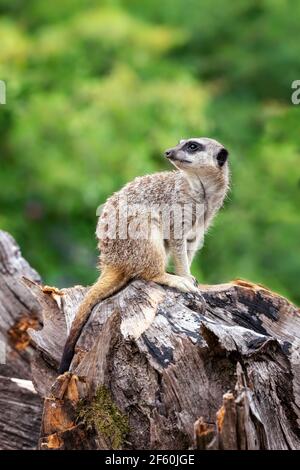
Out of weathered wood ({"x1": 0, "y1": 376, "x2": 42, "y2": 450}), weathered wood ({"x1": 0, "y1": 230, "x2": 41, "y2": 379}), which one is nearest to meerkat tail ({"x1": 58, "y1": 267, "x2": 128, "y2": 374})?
weathered wood ({"x1": 0, "y1": 376, "x2": 42, "y2": 450})

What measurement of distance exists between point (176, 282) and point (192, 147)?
109 cm

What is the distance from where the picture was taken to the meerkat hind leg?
20.0 feet

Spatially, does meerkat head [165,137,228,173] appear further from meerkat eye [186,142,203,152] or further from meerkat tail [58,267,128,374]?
meerkat tail [58,267,128,374]

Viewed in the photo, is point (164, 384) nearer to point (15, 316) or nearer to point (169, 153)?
point (169, 153)

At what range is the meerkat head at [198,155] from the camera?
6.79m

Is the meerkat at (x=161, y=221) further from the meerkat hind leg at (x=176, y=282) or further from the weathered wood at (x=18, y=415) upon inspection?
the weathered wood at (x=18, y=415)

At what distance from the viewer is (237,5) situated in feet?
69.3

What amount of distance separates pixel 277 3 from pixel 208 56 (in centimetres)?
172

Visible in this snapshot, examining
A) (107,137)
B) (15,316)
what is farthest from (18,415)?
(107,137)

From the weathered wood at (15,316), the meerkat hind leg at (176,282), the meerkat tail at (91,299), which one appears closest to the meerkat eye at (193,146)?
the meerkat hind leg at (176,282)

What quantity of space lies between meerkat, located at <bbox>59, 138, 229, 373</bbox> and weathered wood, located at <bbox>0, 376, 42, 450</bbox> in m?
0.96

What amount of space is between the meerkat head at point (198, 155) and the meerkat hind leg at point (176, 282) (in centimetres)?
81

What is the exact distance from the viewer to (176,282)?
6.25 meters

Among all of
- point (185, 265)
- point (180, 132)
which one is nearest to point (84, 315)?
point (185, 265)
